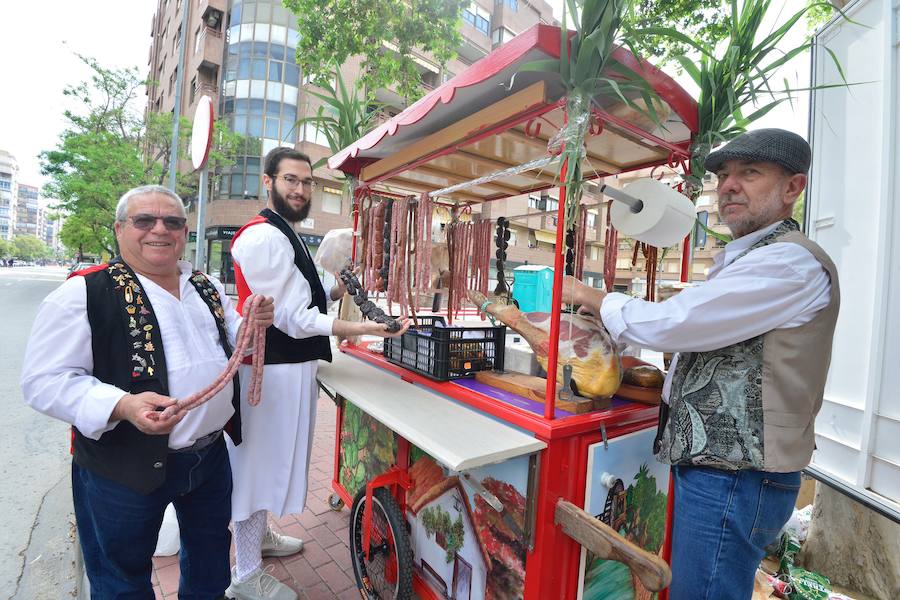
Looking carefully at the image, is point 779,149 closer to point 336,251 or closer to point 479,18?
point 336,251

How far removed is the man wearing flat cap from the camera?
4.61 ft

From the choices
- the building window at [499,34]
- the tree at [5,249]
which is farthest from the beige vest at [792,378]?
the tree at [5,249]

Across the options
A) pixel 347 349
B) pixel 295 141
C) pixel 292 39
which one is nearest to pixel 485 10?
pixel 292 39

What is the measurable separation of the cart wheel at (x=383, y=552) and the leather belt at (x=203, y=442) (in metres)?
0.91

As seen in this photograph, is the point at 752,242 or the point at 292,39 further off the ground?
the point at 292,39

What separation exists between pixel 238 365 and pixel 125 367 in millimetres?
364

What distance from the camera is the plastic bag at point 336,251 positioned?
3953 millimetres

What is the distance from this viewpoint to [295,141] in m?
20.2

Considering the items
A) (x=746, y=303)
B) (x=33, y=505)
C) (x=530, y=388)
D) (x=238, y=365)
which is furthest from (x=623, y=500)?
(x=33, y=505)

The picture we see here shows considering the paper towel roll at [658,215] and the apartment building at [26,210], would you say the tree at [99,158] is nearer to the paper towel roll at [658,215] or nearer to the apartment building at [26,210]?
the paper towel roll at [658,215]

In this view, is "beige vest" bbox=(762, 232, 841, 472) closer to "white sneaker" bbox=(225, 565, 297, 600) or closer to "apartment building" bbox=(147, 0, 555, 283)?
"white sneaker" bbox=(225, 565, 297, 600)

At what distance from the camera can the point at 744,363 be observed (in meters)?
1.47

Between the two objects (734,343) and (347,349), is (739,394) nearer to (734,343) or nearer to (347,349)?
(734,343)

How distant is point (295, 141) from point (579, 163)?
21.1m
